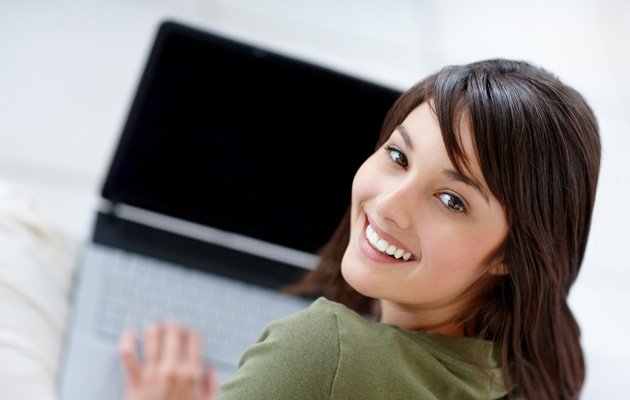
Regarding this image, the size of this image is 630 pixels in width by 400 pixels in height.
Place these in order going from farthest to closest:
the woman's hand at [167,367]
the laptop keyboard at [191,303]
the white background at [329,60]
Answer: the white background at [329,60], the laptop keyboard at [191,303], the woman's hand at [167,367]

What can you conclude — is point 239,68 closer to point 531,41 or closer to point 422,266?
point 422,266

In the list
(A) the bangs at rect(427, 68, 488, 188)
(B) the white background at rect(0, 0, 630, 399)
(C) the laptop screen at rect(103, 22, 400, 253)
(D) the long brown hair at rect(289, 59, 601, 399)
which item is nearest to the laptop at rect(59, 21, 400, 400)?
(C) the laptop screen at rect(103, 22, 400, 253)

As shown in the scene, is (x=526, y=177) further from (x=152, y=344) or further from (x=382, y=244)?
(x=152, y=344)

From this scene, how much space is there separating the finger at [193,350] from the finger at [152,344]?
0.17 ft

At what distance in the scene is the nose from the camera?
99 cm

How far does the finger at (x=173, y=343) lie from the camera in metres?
1.37

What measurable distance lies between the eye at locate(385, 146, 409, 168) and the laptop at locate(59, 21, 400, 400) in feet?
1.44

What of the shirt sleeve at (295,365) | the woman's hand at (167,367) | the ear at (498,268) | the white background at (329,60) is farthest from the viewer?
the white background at (329,60)

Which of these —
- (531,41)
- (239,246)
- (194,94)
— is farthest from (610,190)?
(194,94)

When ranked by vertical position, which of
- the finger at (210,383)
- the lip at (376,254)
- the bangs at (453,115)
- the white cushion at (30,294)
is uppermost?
the bangs at (453,115)

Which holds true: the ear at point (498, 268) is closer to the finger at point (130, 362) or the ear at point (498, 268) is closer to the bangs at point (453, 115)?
the bangs at point (453, 115)

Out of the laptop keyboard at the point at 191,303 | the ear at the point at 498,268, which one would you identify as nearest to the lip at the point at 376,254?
the ear at the point at 498,268

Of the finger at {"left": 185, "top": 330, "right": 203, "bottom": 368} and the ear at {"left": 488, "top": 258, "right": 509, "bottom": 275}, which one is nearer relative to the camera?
the ear at {"left": 488, "top": 258, "right": 509, "bottom": 275}

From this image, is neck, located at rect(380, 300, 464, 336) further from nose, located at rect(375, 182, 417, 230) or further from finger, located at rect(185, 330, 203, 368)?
finger, located at rect(185, 330, 203, 368)
